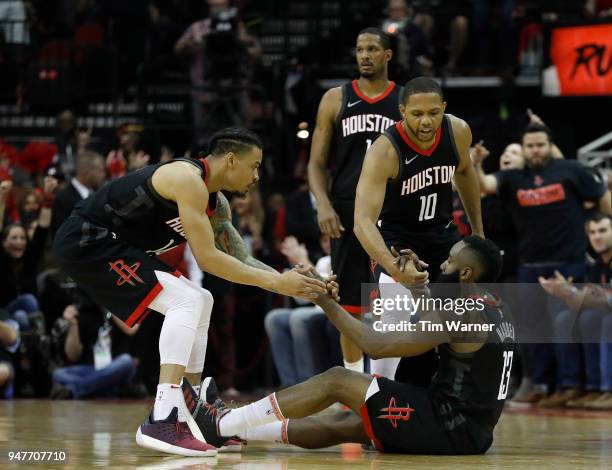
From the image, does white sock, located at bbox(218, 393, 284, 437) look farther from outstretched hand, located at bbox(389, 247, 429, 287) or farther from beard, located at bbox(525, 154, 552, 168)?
beard, located at bbox(525, 154, 552, 168)

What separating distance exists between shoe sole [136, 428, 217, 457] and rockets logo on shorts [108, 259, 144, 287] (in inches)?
30.0

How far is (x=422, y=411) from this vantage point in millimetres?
5734

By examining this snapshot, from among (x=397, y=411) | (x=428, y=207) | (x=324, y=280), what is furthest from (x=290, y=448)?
(x=428, y=207)

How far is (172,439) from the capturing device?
5.68 metres

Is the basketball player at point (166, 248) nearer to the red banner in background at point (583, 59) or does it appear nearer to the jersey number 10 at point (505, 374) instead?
the jersey number 10 at point (505, 374)

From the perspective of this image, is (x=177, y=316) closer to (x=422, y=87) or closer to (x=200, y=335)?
(x=200, y=335)

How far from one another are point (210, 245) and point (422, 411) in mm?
1284

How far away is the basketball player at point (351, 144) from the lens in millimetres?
7207

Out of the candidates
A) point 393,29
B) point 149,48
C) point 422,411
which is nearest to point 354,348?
point 422,411

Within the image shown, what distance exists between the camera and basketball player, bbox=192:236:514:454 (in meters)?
5.70

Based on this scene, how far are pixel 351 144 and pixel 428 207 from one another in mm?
1023

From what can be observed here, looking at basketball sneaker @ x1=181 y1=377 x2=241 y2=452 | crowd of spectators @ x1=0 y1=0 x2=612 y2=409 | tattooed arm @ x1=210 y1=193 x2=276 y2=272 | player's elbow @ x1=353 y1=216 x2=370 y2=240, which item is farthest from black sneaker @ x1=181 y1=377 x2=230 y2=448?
crowd of spectators @ x1=0 y1=0 x2=612 y2=409

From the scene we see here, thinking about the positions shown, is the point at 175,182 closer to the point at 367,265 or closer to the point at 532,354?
the point at 367,265

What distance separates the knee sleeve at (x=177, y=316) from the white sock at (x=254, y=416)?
14.2 inches
